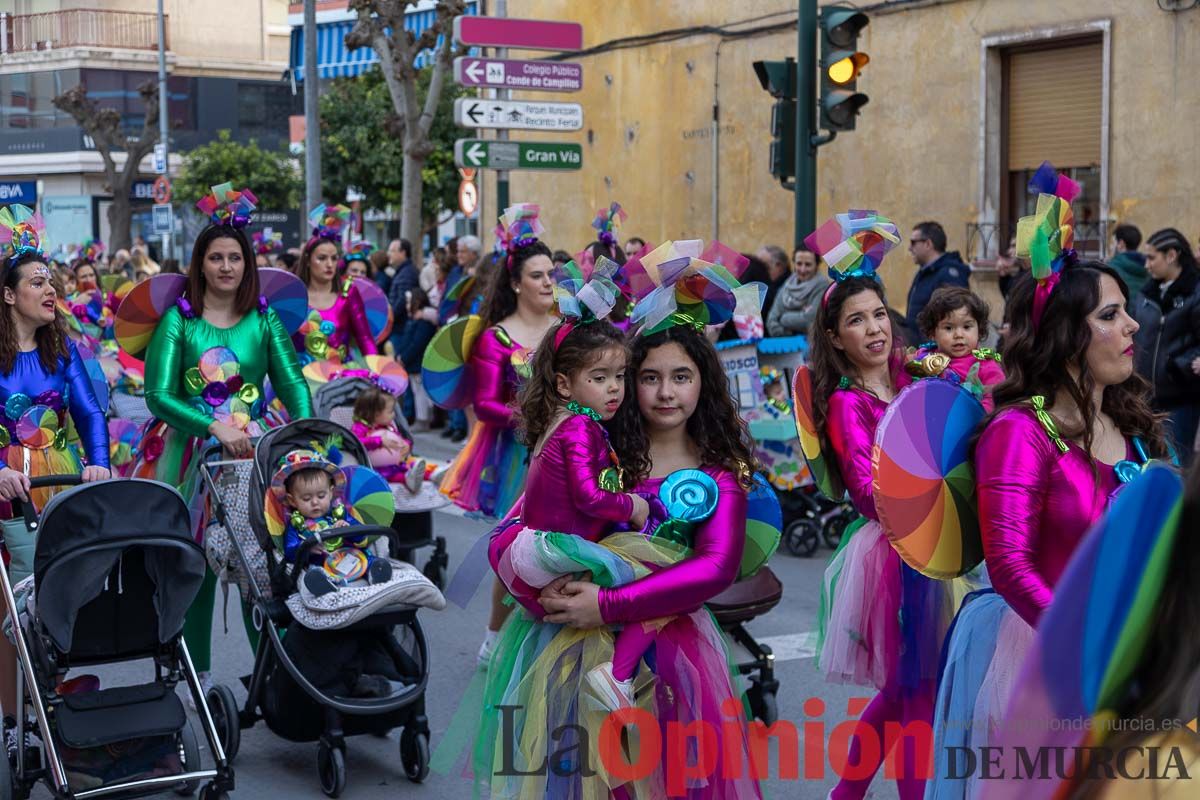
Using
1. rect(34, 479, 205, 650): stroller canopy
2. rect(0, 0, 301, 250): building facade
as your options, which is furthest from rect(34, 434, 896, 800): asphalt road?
rect(0, 0, 301, 250): building facade

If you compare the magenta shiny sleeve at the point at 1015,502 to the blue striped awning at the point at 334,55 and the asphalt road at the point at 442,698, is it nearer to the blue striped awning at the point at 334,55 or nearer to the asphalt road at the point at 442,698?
the asphalt road at the point at 442,698

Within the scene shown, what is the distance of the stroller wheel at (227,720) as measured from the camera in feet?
18.2

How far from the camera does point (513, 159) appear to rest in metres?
14.4

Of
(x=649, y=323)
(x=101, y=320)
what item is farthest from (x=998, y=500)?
(x=101, y=320)

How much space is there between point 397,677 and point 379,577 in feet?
1.25

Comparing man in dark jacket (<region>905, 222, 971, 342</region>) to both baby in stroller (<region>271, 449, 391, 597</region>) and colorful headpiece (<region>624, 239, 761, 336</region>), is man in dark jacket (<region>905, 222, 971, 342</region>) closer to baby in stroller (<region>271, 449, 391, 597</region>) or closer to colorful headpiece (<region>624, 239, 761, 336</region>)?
baby in stroller (<region>271, 449, 391, 597</region>)

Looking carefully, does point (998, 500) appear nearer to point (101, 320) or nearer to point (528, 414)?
point (528, 414)

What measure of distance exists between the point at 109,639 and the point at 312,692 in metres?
0.76

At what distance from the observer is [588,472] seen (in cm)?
385

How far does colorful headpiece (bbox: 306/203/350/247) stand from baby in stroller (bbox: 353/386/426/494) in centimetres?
197

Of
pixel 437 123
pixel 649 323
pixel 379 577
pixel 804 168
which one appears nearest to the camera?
pixel 649 323

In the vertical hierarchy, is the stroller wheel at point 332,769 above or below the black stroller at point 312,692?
below

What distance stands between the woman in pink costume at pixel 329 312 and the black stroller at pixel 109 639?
4.95m

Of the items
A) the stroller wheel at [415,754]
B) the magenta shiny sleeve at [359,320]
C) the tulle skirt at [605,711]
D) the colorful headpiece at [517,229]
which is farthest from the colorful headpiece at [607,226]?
the tulle skirt at [605,711]
